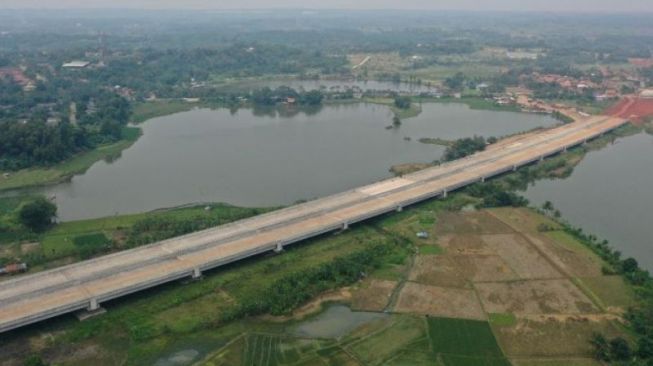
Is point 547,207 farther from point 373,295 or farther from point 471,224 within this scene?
point 373,295

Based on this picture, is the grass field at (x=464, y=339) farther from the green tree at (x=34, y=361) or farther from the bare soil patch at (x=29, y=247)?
the bare soil patch at (x=29, y=247)

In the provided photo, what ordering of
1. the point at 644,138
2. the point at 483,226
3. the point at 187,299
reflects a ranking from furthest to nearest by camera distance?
the point at 644,138, the point at 483,226, the point at 187,299

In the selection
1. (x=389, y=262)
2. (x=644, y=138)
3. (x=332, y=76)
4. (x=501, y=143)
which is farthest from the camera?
(x=332, y=76)

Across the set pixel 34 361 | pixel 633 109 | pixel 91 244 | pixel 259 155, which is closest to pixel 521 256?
pixel 91 244

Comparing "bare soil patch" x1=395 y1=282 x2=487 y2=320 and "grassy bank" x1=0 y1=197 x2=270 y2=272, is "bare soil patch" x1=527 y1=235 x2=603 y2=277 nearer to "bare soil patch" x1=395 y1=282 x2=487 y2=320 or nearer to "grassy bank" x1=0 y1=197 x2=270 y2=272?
"bare soil patch" x1=395 y1=282 x2=487 y2=320

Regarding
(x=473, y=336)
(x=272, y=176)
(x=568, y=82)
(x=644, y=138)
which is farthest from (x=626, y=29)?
(x=473, y=336)

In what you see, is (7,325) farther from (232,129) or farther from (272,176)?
(232,129)

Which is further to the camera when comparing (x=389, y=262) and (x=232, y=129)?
(x=232, y=129)
